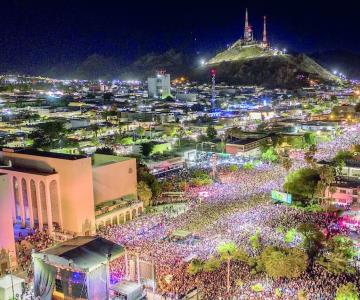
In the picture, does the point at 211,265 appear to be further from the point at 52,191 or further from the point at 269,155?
the point at 269,155

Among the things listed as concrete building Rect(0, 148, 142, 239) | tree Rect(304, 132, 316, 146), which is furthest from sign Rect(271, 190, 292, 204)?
tree Rect(304, 132, 316, 146)

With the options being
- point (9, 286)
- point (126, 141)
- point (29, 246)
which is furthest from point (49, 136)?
point (9, 286)

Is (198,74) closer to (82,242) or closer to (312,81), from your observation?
(312,81)

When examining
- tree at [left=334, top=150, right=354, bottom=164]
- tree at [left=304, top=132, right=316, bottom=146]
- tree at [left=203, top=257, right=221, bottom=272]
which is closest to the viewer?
tree at [left=203, top=257, right=221, bottom=272]

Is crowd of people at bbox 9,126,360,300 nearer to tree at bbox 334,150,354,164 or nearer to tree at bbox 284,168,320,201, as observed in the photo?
tree at bbox 284,168,320,201

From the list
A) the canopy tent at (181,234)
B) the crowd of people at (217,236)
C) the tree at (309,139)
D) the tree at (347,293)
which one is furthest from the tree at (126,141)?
the tree at (347,293)

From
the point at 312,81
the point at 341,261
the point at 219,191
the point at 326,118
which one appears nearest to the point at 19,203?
the point at 219,191

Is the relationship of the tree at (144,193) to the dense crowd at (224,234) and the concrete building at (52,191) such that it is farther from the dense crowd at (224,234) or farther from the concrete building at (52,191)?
the concrete building at (52,191)
